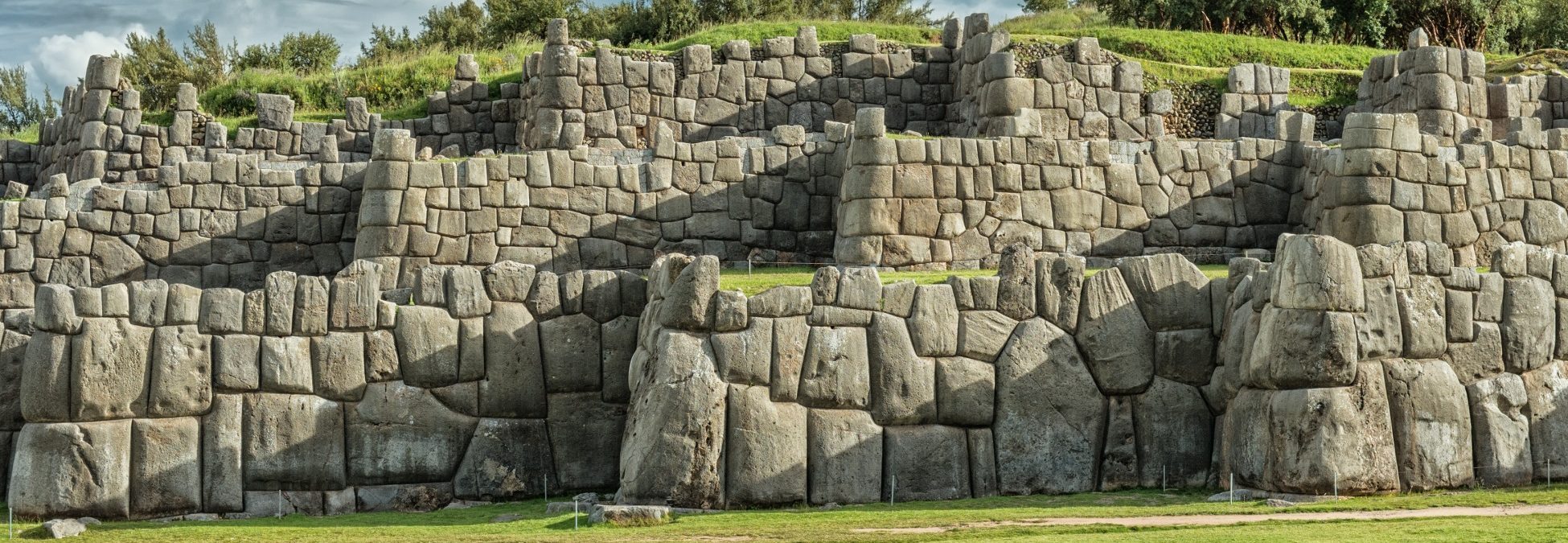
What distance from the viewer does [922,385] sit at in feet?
74.2

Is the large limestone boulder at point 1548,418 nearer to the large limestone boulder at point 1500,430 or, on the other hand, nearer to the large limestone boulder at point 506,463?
the large limestone boulder at point 1500,430

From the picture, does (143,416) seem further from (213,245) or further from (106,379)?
(213,245)

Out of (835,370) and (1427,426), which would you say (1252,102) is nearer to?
(1427,426)

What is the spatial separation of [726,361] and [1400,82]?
18.9m

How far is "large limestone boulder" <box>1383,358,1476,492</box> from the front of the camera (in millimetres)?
21547

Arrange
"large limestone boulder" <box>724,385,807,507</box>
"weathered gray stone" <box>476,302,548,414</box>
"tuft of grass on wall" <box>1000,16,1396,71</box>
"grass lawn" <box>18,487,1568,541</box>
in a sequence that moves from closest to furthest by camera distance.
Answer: "grass lawn" <box>18,487,1568,541</box>
"large limestone boulder" <box>724,385,807,507</box>
"weathered gray stone" <box>476,302,548,414</box>
"tuft of grass on wall" <box>1000,16,1396,71</box>

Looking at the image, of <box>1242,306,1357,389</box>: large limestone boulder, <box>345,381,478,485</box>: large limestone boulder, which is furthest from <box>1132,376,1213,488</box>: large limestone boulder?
<box>345,381,478,485</box>: large limestone boulder

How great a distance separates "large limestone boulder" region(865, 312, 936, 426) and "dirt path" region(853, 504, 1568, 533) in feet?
8.96

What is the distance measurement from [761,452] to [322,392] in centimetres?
474

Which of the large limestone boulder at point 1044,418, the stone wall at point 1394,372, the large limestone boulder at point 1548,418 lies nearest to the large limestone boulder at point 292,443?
the large limestone boulder at point 1044,418

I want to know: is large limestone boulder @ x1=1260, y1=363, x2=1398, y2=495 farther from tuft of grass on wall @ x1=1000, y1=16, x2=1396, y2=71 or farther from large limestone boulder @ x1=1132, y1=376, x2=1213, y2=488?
tuft of grass on wall @ x1=1000, y1=16, x2=1396, y2=71

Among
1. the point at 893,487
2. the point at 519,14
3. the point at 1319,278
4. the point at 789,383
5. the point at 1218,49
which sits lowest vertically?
the point at 893,487

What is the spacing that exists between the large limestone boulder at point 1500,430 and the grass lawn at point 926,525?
1.03 ft

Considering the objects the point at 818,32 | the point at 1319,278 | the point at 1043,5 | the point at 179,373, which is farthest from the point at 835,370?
the point at 1043,5
